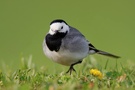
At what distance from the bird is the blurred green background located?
5231mm

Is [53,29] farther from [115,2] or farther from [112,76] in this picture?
[115,2]

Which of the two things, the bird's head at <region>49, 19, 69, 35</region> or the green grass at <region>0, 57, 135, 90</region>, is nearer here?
the green grass at <region>0, 57, 135, 90</region>

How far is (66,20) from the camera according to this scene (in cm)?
1700

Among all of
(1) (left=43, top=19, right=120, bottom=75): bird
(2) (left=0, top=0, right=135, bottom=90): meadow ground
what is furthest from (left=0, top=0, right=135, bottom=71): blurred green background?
(1) (left=43, top=19, right=120, bottom=75): bird

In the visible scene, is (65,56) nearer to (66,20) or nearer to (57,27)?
(57,27)

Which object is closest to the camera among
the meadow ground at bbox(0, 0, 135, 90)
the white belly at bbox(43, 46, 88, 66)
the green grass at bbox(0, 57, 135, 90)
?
the green grass at bbox(0, 57, 135, 90)

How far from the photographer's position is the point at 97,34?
1634cm

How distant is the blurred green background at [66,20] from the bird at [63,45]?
5.23 m

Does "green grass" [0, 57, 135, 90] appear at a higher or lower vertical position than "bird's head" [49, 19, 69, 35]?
lower

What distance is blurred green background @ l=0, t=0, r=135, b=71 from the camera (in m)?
14.7

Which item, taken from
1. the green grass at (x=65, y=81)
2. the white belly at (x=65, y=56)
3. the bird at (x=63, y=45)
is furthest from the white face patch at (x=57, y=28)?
the green grass at (x=65, y=81)

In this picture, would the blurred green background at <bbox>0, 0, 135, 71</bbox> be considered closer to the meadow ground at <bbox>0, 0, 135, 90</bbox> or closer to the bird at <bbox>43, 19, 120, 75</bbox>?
the meadow ground at <bbox>0, 0, 135, 90</bbox>

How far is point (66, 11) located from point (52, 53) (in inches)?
419

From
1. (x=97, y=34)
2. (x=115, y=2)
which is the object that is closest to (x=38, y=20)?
(x=97, y=34)
